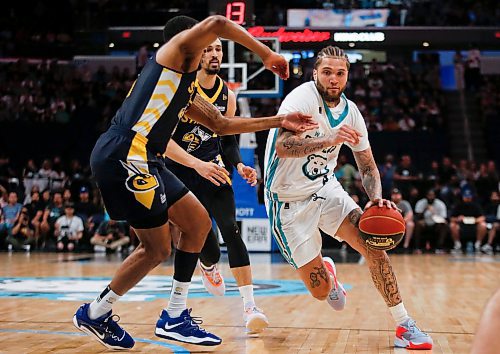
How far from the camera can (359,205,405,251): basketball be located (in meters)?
4.99

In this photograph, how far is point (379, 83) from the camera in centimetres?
2289

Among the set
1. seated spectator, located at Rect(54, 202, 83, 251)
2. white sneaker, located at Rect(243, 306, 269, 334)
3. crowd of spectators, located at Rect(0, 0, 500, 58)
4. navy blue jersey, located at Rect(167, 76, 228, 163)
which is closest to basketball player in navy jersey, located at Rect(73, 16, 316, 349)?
white sneaker, located at Rect(243, 306, 269, 334)

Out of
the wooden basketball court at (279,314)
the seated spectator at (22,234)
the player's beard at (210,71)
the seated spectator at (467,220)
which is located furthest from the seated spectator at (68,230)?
the player's beard at (210,71)

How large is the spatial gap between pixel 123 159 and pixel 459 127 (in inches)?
789

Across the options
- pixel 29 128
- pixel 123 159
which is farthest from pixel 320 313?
pixel 29 128

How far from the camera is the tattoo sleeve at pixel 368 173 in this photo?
5.42 metres

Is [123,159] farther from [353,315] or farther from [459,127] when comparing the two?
[459,127]

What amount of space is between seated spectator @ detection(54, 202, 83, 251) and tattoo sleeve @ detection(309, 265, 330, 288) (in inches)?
428

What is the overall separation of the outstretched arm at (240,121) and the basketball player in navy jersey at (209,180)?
0.88 m

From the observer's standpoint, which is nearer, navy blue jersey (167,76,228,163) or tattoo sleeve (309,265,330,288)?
tattoo sleeve (309,265,330,288)

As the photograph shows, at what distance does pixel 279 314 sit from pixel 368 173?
1.65 m

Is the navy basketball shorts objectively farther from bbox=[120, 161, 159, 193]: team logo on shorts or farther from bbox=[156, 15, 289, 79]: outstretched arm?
bbox=[156, 15, 289, 79]: outstretched arm

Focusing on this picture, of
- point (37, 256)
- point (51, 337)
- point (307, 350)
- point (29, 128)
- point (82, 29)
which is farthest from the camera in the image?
point (82, 29)

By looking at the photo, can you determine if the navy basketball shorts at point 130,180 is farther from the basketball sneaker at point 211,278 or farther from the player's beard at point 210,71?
the basketball sneaker at point 211,278
